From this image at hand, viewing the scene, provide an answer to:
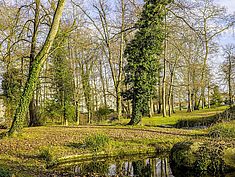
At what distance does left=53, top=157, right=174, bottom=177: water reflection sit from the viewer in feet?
35.1

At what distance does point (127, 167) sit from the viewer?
11.8 metres

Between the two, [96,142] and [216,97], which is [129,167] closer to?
[96,142]

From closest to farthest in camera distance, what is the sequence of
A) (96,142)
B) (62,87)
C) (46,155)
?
(46,155), (96,142), (62,87)

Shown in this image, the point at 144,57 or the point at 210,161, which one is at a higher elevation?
the point at 144,57

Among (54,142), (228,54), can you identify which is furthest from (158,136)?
(228,54)

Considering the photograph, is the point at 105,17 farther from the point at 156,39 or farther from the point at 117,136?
the point at 117,136

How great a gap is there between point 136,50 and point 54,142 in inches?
447

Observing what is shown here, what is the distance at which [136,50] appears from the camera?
928 inches

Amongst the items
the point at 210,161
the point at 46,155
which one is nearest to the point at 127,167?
the point at 210,161

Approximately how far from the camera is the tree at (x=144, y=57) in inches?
915

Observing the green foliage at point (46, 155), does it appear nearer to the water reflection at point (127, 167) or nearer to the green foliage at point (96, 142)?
the water reflection at point (127, 167)

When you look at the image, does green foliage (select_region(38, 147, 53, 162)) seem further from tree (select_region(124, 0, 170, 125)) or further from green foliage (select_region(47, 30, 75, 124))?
green foliage (select_region(47, 30, 75, 124))

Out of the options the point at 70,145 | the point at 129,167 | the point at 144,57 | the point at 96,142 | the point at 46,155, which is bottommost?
A: the point at 129,167

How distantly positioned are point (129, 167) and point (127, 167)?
0.08m
